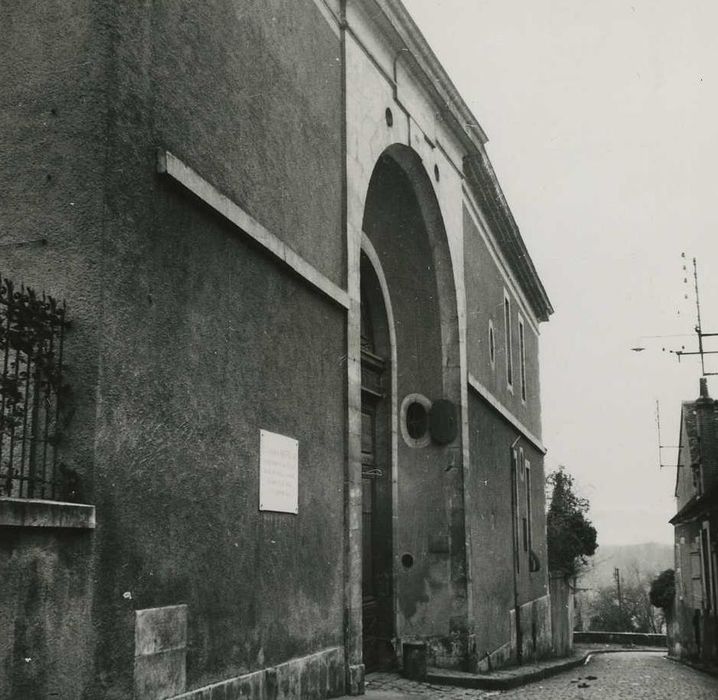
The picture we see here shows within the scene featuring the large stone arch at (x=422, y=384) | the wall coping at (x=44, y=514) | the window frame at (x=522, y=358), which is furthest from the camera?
the window frame at (x=522, y=358)

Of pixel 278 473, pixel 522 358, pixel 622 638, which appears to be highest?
pixel 522 358

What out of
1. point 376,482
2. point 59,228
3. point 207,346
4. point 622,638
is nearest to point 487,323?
point 376,482

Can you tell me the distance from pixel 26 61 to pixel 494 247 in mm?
13252

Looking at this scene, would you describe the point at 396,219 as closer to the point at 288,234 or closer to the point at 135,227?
the point at 288,234

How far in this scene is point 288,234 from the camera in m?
8.34

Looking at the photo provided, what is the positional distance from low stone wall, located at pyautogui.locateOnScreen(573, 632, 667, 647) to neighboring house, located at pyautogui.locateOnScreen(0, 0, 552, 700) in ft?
136

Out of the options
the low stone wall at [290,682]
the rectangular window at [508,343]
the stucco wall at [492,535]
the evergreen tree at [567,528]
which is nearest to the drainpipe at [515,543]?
the stucco wall at [492,535]

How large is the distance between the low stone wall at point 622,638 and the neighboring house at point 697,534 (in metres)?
15.6

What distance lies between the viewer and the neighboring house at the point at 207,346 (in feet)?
17.6

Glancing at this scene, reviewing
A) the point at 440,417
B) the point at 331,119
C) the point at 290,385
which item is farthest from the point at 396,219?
the point at 290,385

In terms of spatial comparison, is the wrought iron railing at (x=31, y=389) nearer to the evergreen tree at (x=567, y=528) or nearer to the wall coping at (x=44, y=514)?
the wall coping at (x=44, y=514)

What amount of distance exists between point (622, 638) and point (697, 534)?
25.6 metres

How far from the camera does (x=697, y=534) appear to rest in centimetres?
2778

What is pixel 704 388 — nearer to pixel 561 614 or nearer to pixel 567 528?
pixel 567 528
